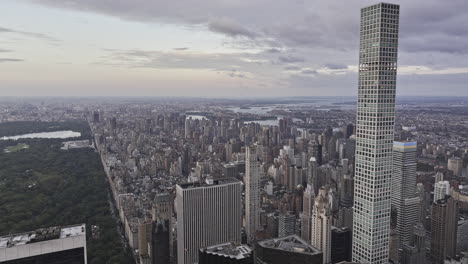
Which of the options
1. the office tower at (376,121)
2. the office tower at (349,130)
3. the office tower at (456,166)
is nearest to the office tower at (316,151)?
the office tower at (349,130)

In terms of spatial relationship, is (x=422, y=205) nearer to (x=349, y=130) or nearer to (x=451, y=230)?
(x=451, y=230)

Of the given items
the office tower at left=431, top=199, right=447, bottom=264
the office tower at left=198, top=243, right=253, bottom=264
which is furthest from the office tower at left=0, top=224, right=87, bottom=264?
the office tower at left=431, top=199, right=447, bottom=264

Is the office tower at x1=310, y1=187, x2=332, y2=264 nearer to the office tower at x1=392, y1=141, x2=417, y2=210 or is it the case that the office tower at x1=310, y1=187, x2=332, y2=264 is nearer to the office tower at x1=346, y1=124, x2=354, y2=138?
A: the office tower at x1=392, y1=141, x2=417, y2=210

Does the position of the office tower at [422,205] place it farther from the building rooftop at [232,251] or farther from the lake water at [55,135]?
the lake water at [55,135]

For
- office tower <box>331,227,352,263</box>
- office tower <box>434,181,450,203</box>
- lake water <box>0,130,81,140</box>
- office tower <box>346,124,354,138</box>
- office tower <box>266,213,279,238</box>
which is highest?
office tower <box>346,124,354,138</box>

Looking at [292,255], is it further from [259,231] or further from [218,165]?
[218,165]

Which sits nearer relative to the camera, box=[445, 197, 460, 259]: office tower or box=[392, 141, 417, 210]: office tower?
box=[445, 197, 460, 259]: office tower
